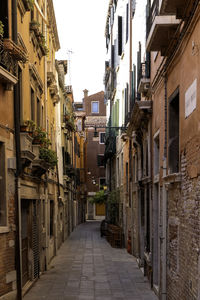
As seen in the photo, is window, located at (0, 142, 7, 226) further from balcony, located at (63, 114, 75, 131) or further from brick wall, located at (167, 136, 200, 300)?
balcony, located at (63, 114, 75, 131)

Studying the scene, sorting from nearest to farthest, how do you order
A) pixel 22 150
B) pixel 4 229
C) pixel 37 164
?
pixel 4 229, pixel 22 150, pixel 37 164

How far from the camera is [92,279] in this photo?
14367mm

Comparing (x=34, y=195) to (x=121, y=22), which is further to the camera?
(x=121, y=22)

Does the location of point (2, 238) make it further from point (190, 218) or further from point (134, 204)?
point (134, 204)

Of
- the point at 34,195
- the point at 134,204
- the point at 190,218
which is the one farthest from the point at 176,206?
the point at 134,204

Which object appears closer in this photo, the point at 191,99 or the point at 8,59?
the point at 191,99

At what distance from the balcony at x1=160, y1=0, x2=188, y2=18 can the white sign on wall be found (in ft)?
3.73

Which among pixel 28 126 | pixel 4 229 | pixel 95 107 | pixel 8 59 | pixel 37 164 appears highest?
pixel 95 107

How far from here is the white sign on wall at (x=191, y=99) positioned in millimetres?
7243

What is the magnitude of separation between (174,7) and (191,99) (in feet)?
4.61

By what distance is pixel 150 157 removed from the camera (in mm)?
13258

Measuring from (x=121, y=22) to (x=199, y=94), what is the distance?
1736 centimetres

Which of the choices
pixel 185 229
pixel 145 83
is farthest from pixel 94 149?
pixel 185 229

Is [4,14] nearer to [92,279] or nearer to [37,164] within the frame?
[37,164]
